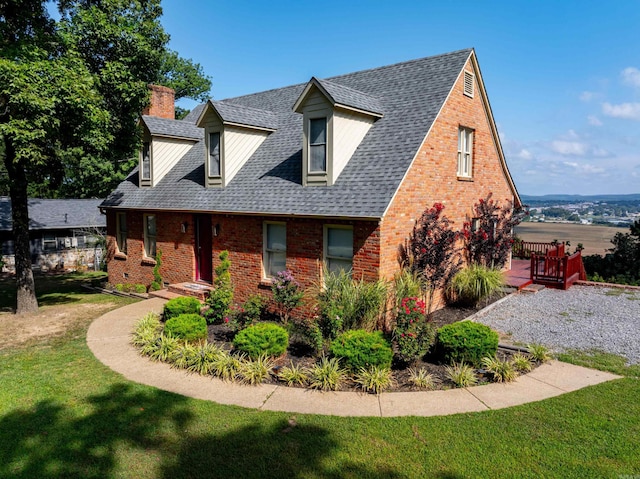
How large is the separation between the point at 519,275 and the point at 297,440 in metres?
14.0

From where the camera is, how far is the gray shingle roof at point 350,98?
1168 cm

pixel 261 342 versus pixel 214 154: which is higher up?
pixel 214 154

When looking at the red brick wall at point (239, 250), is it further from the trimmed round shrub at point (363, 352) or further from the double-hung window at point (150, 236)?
the trimmed round shrub at point (363, 352)

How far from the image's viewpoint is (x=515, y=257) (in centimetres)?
2195

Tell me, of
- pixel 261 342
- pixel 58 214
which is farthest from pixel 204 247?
pixel 58 214

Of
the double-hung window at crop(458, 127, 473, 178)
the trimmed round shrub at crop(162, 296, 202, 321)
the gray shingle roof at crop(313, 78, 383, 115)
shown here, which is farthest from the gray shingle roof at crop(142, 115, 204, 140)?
the double-hung window at crop(458, 127, 473, 178)

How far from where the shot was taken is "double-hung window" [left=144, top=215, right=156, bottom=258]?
1731 cm

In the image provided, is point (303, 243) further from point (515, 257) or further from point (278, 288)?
point (515, 257)

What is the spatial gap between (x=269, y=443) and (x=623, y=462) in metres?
4.67

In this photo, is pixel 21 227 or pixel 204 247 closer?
pixel 21 227

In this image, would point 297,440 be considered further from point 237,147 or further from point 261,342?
point 237,147

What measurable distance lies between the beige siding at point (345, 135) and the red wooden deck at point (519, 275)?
26.2 ft

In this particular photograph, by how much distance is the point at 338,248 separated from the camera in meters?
11.4

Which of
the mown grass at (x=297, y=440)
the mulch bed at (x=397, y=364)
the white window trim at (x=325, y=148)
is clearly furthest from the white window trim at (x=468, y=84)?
the mown grass at (x=297, y=440)
